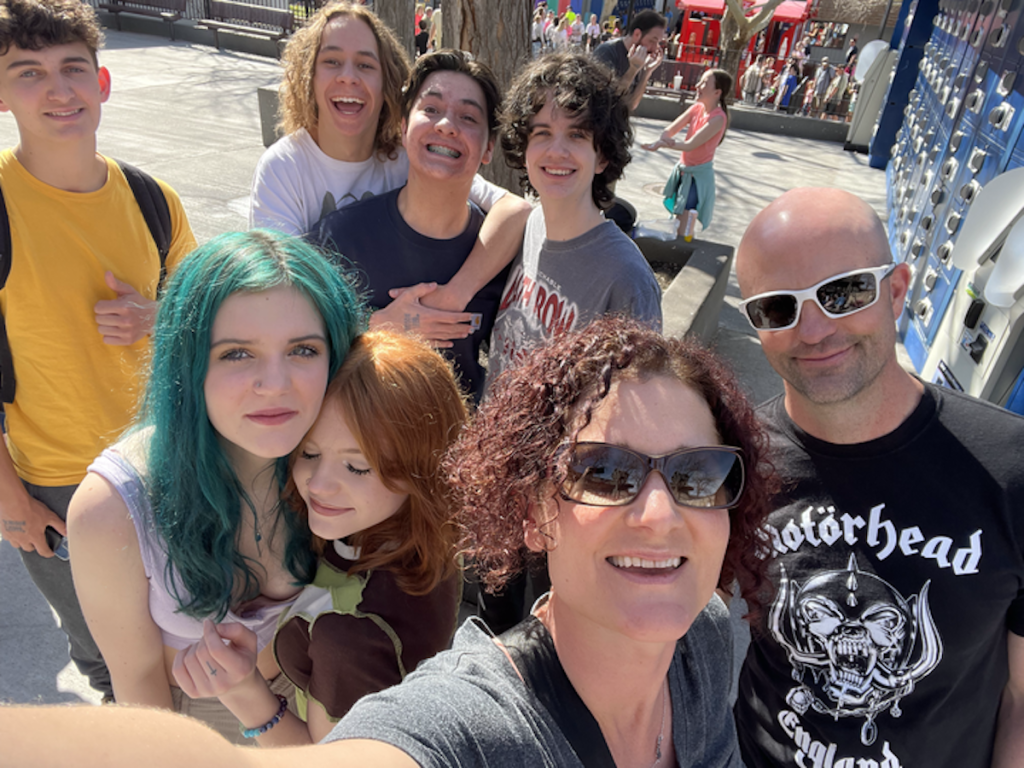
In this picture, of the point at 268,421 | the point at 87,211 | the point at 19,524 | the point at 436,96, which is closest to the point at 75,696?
the point at 19,524

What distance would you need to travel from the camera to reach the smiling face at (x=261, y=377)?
1276mm

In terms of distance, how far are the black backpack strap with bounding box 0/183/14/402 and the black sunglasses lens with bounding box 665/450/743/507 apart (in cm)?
194

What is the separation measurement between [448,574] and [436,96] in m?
1.66

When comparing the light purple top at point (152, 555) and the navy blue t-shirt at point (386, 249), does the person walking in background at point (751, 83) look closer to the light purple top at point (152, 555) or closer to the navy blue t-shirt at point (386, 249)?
the navy blue t-shirt at point (386, 249)

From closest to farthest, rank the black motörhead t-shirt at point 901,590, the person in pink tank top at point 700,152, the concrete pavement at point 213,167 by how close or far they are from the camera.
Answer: the black motörhead t-shirt at point 901,590 < the concrete pavement at point 213,167 < the person in pink tank top at point 700,152

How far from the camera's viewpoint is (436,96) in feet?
7.42

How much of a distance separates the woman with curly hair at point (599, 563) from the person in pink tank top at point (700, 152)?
585 cm

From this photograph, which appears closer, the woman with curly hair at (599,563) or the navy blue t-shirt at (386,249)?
the woman with curly hair at (599,563)

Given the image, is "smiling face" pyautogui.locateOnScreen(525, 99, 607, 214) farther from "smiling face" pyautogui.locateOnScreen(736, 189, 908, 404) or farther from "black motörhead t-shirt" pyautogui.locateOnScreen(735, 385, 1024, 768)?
"black motörhead t-shirt" pyautogui.locateOnScreen(735, 385, 1024, 768)

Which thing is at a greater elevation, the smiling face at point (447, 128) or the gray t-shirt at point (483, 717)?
the smiling face at point (447, 128)

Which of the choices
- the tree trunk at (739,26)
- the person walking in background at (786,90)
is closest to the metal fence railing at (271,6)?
the person walking in background at (786,90)

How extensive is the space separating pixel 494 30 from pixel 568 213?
2.19 metres

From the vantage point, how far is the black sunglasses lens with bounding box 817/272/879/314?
1.54m

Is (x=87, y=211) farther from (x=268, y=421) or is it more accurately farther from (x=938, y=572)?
(x=938, y=572)
